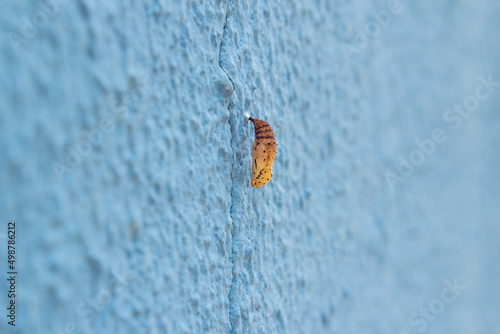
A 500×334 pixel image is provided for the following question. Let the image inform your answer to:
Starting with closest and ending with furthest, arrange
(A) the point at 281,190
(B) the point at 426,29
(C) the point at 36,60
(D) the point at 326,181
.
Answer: (C) the point at 36,60 < (A) the point at 281,190 < (D) the point at 326,181 < (B) the point at 426,29

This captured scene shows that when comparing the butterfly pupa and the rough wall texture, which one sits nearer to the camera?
the rough wall texture

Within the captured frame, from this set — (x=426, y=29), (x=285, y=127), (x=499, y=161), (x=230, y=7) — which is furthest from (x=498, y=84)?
(x=230, y=7)

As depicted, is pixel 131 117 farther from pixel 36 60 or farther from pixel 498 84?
pixel 498 84

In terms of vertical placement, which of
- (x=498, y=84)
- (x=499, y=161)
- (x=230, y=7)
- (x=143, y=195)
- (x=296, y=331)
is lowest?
(x=296, y=331)

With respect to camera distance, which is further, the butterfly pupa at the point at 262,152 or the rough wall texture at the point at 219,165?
the butterfly pupa at the point at 262,152
